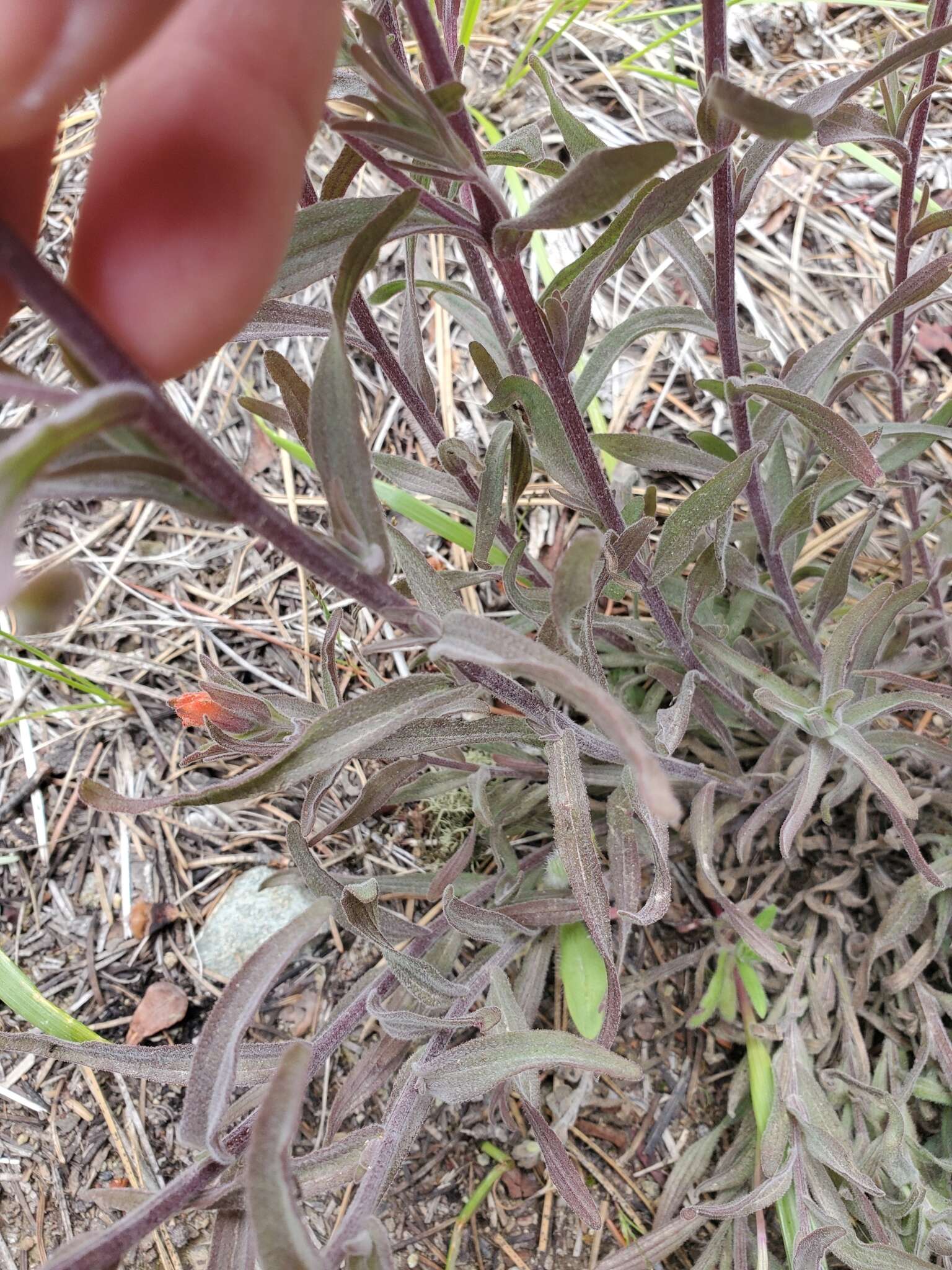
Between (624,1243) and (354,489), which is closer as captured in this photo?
(354,489)

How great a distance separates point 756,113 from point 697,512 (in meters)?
0.58

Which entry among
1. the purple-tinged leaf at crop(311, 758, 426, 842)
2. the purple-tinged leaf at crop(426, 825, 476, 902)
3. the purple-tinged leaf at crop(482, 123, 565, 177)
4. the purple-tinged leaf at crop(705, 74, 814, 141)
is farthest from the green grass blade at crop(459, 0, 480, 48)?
the purple-tinged leaf at crop(426, 825, 476, 902)

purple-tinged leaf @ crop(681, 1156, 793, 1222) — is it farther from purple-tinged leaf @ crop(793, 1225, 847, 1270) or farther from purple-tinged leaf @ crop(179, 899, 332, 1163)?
purple-tinged leaf @ crop(179, 899, 332, 1163)

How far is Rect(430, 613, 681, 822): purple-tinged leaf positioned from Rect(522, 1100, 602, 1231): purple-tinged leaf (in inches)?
28.9

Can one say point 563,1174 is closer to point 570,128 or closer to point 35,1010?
point 35,1010

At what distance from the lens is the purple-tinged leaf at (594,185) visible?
77 cm

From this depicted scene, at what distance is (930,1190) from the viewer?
4.80 ft

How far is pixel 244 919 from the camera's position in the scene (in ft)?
5.96

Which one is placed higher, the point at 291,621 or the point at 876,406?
the point at 291,621

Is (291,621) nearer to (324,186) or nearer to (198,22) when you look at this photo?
(324,186)

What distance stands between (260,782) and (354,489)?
30 centimetres

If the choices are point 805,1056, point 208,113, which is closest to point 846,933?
point 805,1056

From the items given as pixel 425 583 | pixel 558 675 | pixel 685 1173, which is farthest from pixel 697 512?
pixel 685 1173

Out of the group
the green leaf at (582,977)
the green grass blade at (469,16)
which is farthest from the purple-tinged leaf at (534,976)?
the green grass blade at (469,16)
